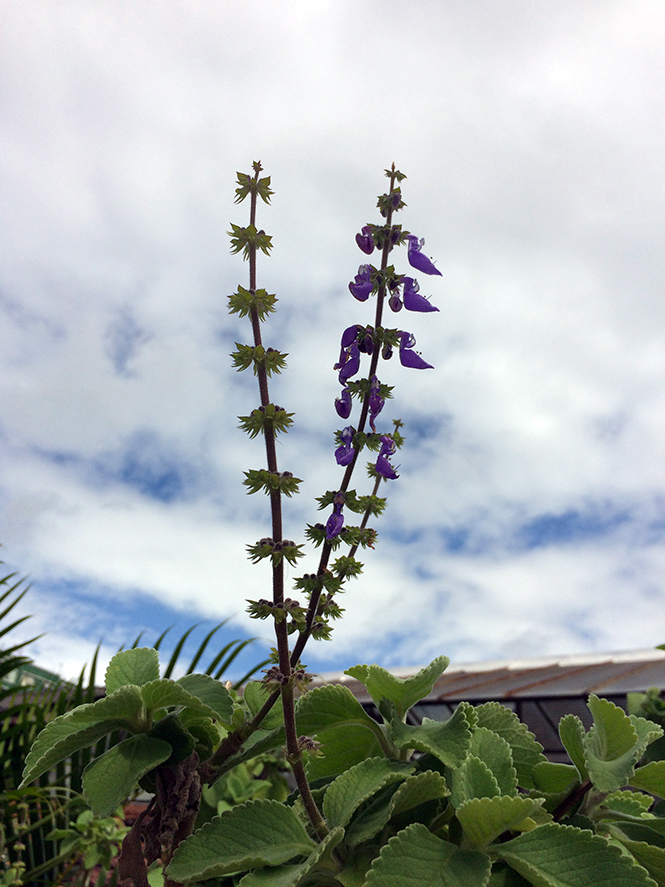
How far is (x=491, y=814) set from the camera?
91cm

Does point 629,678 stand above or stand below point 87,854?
above

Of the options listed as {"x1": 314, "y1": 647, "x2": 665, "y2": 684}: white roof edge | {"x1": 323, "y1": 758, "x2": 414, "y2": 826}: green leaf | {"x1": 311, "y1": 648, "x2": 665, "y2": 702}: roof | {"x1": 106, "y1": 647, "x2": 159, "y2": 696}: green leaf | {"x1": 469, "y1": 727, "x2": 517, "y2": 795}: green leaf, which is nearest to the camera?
{"x1": 323, "y1": 758, "x2": 414, "y2": 826}: green leaf

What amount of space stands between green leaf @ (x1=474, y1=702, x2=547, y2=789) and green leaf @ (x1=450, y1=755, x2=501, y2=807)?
0.96 ft

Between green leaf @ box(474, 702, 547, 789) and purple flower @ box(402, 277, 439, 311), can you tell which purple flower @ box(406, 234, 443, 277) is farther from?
green leaf @ box(474, 702, 547, 789)

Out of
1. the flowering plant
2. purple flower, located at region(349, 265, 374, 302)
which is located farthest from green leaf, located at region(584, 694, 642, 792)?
purple flower, located at region(349, 265, 374, 302)

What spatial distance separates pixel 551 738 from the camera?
285 inches

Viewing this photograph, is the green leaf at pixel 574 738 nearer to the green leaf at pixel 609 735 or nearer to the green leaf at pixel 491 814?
the green leaf at pixel 609 735

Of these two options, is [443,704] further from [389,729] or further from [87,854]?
[389,729]

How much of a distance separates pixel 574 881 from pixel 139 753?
2.17ft

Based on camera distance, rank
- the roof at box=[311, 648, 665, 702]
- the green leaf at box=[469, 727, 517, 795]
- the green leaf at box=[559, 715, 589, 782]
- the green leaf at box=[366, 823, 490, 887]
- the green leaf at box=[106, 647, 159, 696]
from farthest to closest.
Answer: the roof at box=[311, 648, 665, 702]
the green leaf at box=[106, 647, 159, 696]
the green leaf at box=[559, 715, 589, 782]
the green leaf at box=[469, 727, 517, 795]
the green leaf at box=[366, 823, 490, 887]

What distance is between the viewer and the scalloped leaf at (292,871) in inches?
A: 34.7

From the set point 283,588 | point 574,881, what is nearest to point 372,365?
point 283,588

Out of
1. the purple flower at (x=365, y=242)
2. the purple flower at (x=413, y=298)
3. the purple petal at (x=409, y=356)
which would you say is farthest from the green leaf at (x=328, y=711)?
the purple flower at (x=365, y=242)

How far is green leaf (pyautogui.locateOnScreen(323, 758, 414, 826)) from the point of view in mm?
957
